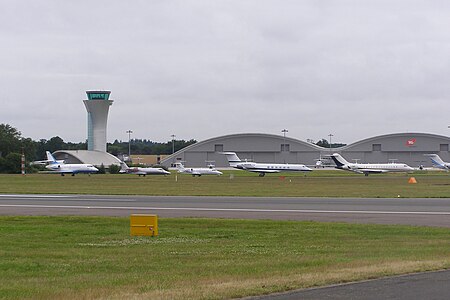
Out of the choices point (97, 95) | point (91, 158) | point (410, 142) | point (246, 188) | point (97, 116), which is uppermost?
point (97, 95)

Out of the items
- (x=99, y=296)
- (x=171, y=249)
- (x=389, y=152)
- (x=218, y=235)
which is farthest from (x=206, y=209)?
(x=389, y=152)

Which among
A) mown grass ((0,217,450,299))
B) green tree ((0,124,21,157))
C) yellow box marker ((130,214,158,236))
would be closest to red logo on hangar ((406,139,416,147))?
green tree ((0,124,21,157))

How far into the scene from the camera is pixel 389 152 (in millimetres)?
170875

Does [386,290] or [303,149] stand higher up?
[303,149]

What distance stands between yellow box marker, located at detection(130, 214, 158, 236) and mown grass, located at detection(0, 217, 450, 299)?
1.63 feet

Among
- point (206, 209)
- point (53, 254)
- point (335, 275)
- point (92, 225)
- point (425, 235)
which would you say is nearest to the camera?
point (335, 275)

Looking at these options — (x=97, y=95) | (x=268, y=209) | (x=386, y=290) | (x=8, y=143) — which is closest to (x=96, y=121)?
(x=97, y=95)

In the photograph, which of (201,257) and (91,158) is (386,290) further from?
(91,158)

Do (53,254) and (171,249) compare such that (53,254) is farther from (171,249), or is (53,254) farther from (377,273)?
(377,273)

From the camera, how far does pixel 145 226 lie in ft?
73.1

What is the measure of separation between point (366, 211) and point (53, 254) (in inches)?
731

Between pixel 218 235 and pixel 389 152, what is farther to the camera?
pixel 389 152

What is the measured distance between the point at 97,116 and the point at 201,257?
535ft

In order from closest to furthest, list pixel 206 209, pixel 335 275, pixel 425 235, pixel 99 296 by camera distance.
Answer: pixel 99 296, pixel 335 275, pixel 425 235, pixel 206 209
